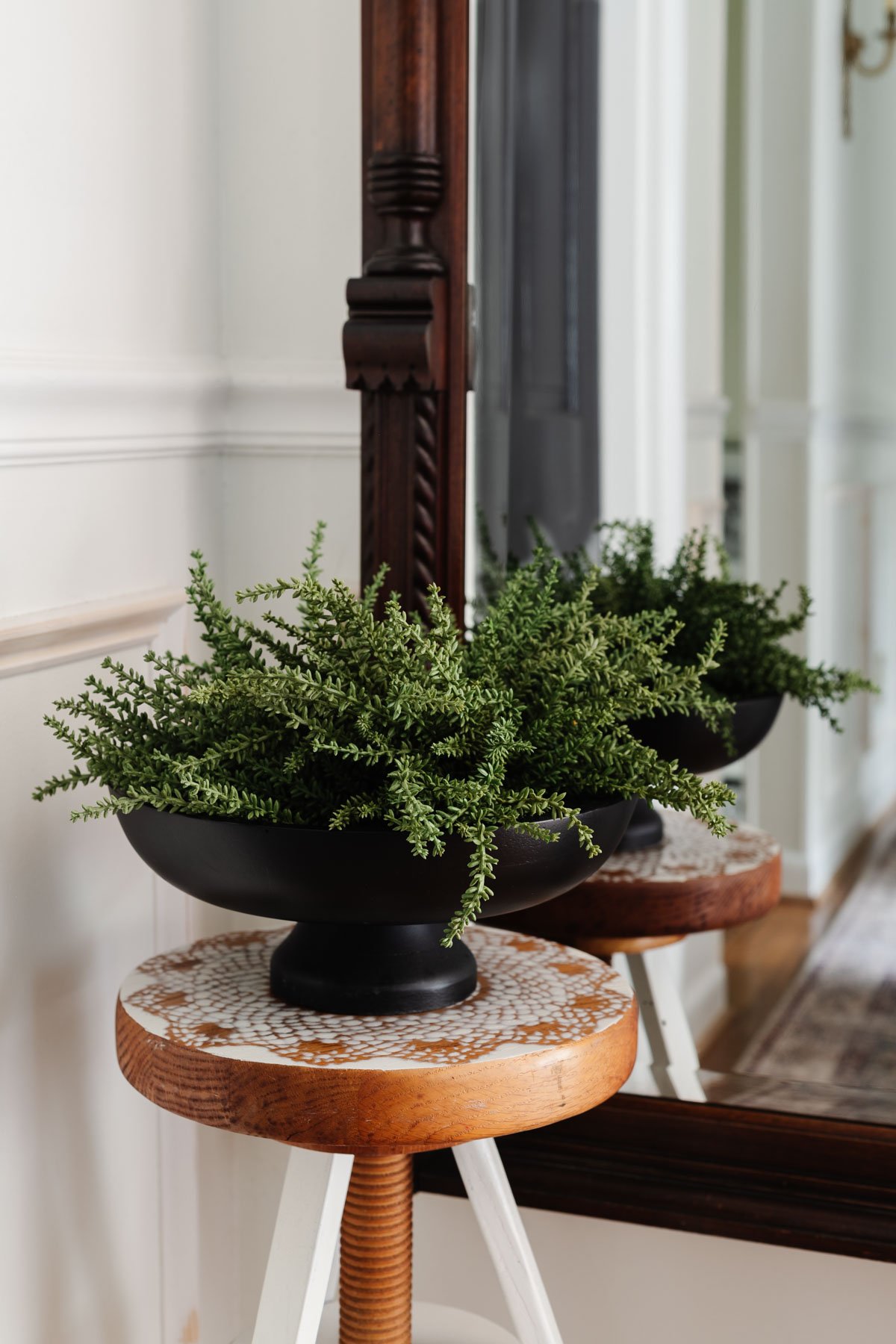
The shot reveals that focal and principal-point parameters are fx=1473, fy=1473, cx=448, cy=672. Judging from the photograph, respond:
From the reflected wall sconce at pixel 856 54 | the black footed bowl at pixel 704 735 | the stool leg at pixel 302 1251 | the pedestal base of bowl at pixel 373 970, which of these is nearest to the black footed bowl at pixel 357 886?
the pedestal base of bowl at pixel 373 970

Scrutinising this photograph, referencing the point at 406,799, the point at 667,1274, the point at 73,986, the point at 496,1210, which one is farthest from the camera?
the point at 667,1274

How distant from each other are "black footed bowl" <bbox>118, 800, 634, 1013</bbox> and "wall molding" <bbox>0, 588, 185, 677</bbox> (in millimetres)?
203

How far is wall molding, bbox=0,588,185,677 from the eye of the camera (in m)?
1.03

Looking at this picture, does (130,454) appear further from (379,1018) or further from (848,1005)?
(848,1005)

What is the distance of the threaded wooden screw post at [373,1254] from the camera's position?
99cm

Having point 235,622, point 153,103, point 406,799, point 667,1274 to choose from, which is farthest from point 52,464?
point 667,1274

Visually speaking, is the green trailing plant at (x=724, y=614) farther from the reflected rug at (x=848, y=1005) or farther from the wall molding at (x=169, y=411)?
the wall molding at (x=169, y=411)

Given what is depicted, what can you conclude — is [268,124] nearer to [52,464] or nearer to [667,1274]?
[52,464]

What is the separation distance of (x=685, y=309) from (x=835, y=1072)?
631mm

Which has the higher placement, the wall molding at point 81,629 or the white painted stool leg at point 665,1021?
the wall molding at point 81,629

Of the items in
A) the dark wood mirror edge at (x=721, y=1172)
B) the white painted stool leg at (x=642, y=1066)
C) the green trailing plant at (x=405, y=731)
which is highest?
the green trailing plant at (x=405, y=731)

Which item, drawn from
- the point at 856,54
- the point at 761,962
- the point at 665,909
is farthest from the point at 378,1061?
the point at 856,54

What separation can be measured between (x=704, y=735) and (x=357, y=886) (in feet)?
1.28

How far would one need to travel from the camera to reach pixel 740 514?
47.1 inches
